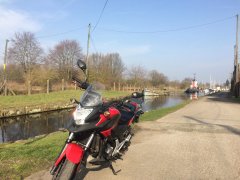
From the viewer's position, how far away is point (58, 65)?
2247 inches

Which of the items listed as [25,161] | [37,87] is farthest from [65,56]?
[25,161]

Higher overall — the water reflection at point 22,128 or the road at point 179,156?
the road at point 179,156

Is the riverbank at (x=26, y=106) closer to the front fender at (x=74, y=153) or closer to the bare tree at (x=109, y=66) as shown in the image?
the front fender at (x=74, y=153)

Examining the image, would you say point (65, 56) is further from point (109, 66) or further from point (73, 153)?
point (73, 153)

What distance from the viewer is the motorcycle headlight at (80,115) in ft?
15.1

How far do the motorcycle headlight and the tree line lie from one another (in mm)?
28633

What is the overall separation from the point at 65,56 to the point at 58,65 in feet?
7.31

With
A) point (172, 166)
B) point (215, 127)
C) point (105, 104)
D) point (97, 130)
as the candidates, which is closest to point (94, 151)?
point (97, 130)

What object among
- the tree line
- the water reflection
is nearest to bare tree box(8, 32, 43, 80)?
the tree line

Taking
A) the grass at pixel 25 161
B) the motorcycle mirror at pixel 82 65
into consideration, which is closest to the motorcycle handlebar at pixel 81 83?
the motorcycle mirror at pixel 82 65

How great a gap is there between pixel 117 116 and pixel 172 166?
144 centimetres

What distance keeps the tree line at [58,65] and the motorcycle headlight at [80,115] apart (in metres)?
28.6

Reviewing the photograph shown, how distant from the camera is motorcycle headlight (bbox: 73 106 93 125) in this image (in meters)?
4.60

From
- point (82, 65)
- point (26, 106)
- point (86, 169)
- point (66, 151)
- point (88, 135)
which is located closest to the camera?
point (66, 151)
